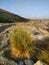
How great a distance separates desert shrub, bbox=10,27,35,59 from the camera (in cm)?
832

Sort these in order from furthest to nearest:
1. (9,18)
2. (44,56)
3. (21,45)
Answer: (9,18) < (21,45) < (44,56)

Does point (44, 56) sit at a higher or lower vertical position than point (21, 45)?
lower

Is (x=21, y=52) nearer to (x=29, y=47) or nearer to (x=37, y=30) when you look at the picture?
(x=29, y=47)

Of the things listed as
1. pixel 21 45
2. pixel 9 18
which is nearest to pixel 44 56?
pixel 21 45

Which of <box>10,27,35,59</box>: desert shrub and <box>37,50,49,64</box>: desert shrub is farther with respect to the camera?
<box>10,27,35,59</box>: desert shrub

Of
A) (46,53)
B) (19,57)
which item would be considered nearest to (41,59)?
(46,53)

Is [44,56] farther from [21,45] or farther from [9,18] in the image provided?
[9,18]

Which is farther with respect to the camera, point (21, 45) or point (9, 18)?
point (9, 18)

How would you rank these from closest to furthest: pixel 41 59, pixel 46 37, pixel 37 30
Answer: pixel 41 59 < pixel 46 37 < pixel 37 30

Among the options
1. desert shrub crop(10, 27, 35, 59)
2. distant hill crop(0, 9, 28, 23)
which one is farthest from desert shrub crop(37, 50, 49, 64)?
distant hill crop(0, 9, 28, 23)

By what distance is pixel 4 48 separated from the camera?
351 inches

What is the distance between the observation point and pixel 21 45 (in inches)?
333

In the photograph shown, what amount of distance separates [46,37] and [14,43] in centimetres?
144

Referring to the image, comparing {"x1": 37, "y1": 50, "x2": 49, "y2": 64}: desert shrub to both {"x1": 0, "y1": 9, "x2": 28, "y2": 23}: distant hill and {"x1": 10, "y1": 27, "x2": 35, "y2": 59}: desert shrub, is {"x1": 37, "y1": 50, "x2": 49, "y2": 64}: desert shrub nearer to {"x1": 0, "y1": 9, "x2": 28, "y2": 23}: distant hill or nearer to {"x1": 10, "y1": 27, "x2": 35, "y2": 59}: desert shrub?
{"x1": 10, "y1": 27, "x2": 35, "y2": 59}: desert shrub
